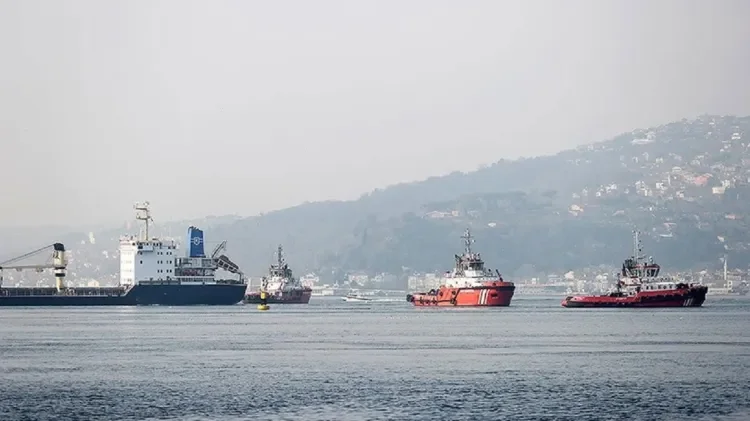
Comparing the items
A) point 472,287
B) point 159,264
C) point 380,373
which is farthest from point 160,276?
point 380,373

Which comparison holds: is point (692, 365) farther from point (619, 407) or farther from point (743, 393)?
point (619, 407)

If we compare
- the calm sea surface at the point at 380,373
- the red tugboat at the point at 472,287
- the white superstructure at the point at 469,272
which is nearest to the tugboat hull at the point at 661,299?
the red tugboat at the point at 472,287

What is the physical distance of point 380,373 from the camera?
68.7 m

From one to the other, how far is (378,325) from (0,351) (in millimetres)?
49730

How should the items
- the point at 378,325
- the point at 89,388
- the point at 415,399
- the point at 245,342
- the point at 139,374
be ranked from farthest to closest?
the point at 378,325 < the point at 245,342 < the point at 139,374 < the point at 89,388 < the point at 415,399

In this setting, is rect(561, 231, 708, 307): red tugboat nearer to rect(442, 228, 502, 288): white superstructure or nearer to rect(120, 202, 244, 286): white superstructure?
rect(442, 228, 502, 288): white superstructure

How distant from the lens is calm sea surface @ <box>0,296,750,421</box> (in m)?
53.2

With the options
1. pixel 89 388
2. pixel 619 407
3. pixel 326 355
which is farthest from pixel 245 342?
pixel 619 407

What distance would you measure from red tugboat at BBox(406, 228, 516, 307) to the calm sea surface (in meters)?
46.6

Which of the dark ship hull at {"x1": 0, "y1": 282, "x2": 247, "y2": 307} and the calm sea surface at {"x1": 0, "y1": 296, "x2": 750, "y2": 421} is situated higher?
the dark ship hull at {"x1": 0, "y1": 282, "x2": 247, "y2": 307}

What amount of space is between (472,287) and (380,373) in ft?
322

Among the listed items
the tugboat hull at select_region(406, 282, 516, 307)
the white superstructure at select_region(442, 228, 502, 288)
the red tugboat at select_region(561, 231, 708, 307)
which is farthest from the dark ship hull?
the red tugboat at select_region(561, 231, 708, 307)

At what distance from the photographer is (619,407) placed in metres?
53.3

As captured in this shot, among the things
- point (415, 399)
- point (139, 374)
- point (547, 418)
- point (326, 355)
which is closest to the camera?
point (547, 418)
